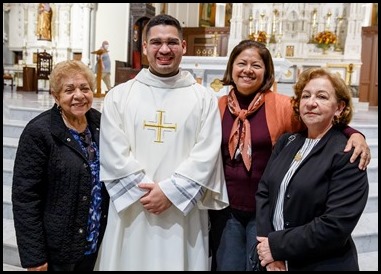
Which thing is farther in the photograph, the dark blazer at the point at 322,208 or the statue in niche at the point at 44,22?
the statue in niche at the point at 44,22

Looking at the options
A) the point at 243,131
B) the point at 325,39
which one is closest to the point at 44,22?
the point at 325,39

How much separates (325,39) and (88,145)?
934 cm

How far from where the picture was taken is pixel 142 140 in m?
1.93

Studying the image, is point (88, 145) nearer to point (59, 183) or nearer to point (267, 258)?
point (59, 183)

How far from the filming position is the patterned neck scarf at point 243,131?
1951 mm

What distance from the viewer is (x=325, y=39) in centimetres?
1009

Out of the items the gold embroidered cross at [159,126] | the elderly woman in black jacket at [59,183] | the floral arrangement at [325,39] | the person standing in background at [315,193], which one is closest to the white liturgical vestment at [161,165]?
the gold embroidered cross at [159,126]

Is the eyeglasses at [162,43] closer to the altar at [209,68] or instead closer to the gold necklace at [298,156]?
the gold necklace at [298,156]

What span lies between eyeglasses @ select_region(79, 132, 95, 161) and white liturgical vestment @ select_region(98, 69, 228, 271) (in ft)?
0.25

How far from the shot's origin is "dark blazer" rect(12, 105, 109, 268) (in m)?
1.77

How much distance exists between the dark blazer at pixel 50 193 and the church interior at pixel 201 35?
7174 millimetres

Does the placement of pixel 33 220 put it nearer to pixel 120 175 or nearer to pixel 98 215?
pixel 98 215

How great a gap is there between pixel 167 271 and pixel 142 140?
643mm

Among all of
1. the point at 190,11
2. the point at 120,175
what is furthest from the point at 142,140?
the point at 190,11
